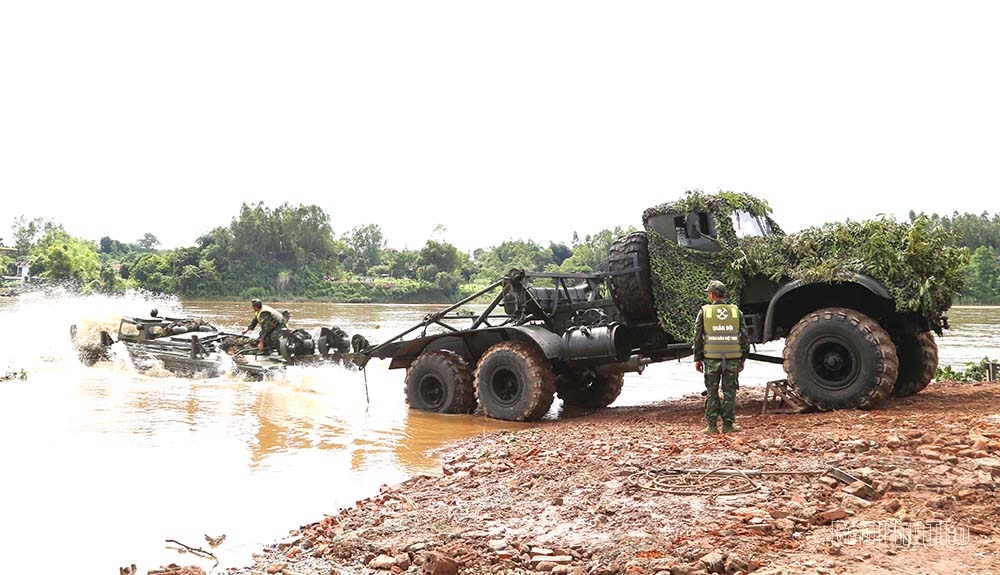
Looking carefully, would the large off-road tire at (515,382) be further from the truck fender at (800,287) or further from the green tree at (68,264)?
the green tree at (68,264)

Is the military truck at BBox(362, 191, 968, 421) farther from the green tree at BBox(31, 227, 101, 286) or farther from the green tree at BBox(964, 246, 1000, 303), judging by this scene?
the green tree at BBox(31, 227, 101, 286)

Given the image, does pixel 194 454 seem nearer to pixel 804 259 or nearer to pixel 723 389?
pixel 723 389

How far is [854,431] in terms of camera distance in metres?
7.21

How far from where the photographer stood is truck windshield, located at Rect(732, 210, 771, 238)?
34.6 feet

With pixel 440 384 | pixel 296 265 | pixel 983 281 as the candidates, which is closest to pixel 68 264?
pixel 296 265

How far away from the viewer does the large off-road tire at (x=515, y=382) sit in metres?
11.1

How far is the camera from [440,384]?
41.1 ft

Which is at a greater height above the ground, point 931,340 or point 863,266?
point 863,266

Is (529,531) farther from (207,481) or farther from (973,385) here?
(973,385)

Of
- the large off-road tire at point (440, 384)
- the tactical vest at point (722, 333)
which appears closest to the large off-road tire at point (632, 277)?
the tactical vest at point (722, 333)

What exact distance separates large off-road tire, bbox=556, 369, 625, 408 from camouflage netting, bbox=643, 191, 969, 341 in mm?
2685

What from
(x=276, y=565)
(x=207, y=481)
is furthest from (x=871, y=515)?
(x=207, y=481)

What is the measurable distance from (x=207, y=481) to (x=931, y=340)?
814 cm

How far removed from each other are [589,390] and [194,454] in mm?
6120
